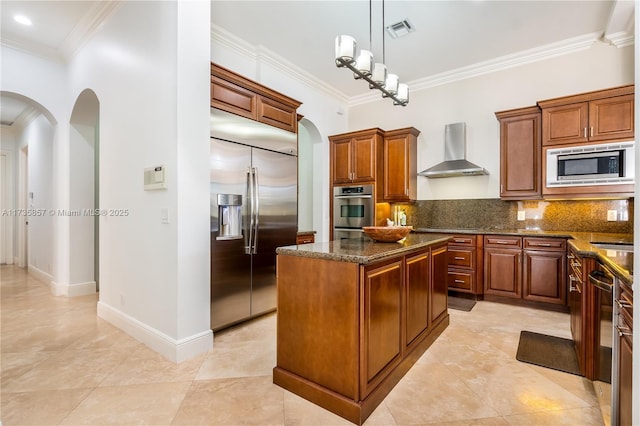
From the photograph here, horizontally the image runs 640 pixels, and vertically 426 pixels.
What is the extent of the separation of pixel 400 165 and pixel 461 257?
5.39ft

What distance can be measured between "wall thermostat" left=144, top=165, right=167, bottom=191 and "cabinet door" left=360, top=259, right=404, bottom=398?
1.80 m

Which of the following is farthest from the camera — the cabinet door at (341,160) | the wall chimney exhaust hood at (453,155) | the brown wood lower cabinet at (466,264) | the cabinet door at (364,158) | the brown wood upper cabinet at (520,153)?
the cabinet door at (341,160)

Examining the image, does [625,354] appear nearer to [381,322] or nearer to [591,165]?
[381,322]

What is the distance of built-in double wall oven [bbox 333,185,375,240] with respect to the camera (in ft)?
16.1

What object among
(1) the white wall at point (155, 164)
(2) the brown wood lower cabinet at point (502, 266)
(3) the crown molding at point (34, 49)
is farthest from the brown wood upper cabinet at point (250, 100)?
(2) the brown wood lower cabinet at point (502, 266)

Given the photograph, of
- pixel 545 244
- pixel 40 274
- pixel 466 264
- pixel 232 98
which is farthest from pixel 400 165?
pixel 40 274

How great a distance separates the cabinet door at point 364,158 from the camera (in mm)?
4898

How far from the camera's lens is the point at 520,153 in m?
4.00

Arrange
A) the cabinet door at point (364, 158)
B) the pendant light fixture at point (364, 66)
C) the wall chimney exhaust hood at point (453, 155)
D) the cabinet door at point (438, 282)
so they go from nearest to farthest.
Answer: the pendant light fixture at point (364, 66) → the cabinet door at point (438, 282) → the wall chimney exhaust hood at point (453, 155) → the cabinet door at point (364, 158)

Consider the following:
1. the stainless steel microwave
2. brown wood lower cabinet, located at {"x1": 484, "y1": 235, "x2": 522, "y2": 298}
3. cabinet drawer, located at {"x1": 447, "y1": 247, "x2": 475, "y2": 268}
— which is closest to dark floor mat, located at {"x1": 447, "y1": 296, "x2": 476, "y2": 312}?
brown wood lower cabinet, located at {"x1": 484, "y1": 235, "x2": 522, "y2": 298}

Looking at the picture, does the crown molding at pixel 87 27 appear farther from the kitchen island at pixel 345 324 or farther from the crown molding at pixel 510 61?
the crown molding at pixel 510 61

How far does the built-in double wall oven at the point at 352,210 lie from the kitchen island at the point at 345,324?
2.62 metres

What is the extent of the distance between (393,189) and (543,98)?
2263mm

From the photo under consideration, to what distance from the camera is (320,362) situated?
74.8 inches
